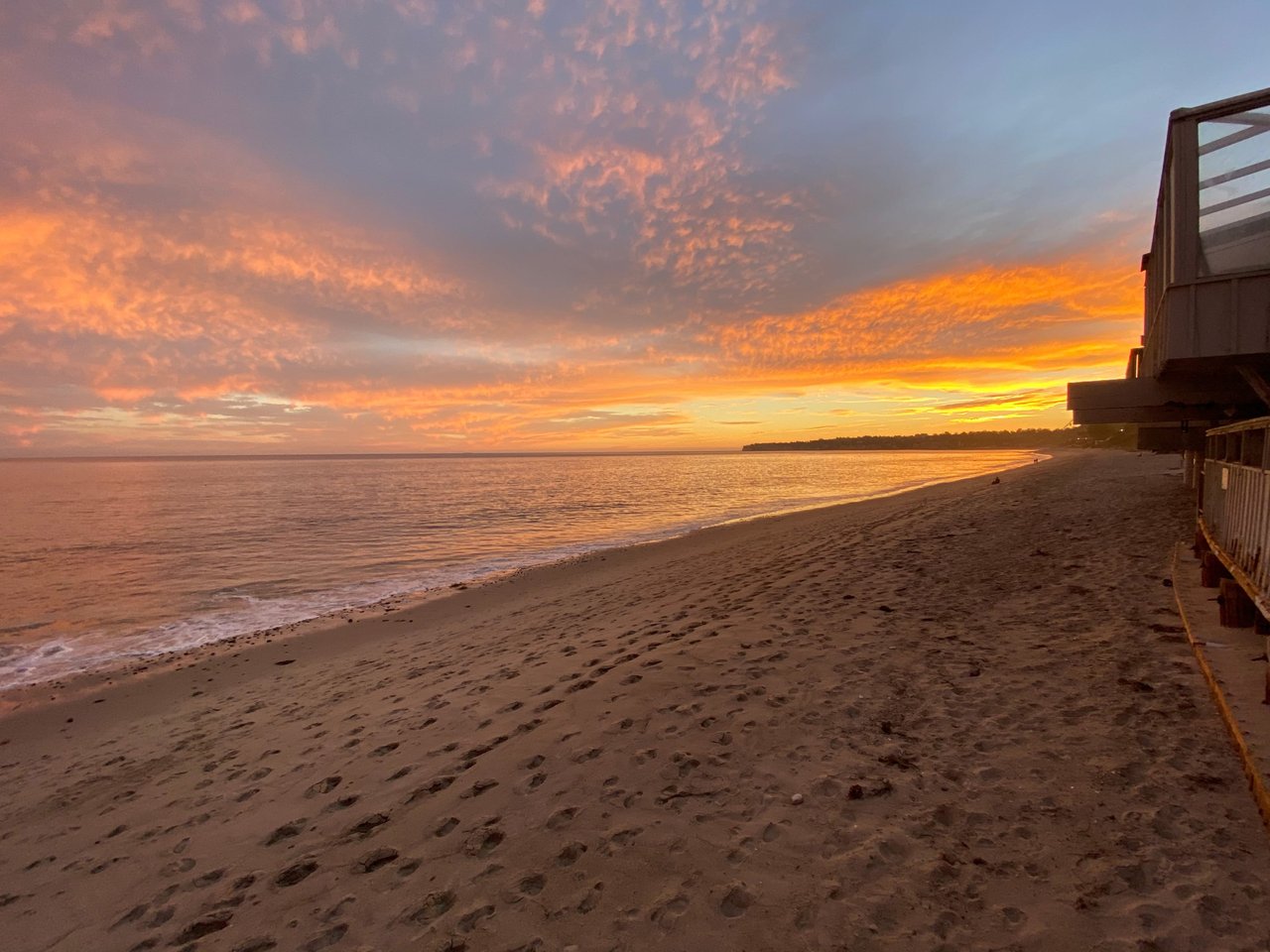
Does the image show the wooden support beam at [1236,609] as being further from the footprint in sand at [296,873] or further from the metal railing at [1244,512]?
the footprint in sand at [296,873]

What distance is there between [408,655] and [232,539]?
20.3 meters

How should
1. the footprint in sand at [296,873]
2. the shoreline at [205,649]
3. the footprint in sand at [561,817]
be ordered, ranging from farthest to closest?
the shoreline at [205,649] < the footprint in sand at [561,817] < the footprint in sand at [296,873]

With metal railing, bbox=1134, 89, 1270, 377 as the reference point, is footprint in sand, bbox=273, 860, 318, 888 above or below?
below

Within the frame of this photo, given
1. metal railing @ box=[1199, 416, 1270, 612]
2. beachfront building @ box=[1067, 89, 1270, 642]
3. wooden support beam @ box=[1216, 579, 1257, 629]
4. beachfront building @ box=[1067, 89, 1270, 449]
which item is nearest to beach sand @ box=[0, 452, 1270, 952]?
wooden support beam @ box=[1216, 579, 1257, 629]

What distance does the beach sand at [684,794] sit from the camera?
3143 millimetres

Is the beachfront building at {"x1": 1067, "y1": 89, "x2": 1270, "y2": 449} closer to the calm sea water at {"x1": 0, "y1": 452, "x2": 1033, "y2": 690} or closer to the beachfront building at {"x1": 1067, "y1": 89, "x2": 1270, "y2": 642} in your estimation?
the beachfront building at {"x1": 1067, "y1": 89, "x2": 1270, "y2": 642}

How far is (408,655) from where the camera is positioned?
923 cm

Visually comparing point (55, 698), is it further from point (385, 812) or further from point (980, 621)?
point (980, 621)

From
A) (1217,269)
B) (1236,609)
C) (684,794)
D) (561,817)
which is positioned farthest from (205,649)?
(1217,269)

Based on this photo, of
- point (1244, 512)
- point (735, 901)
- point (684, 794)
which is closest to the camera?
point (735, 901)

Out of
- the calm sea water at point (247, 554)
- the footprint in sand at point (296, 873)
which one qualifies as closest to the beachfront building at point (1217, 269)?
the footprint in sand at point (296, 873)

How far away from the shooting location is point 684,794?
414 centimetres

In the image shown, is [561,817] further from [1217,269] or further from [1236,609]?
[1217,269]

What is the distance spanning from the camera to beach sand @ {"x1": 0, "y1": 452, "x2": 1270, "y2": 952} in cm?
314
